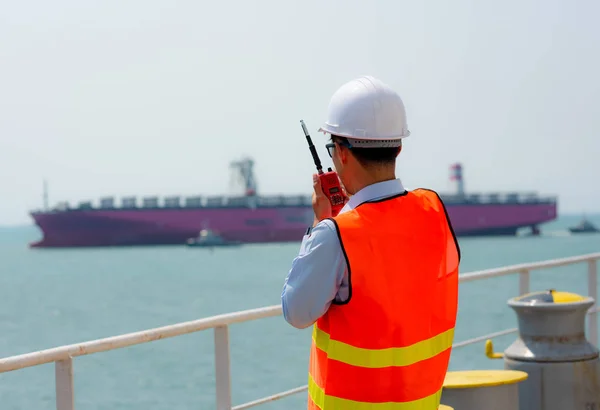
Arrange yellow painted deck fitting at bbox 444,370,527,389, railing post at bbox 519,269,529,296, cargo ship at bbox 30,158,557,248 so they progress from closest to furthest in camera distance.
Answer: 1. yellow painted deck fitting at bbox 444,370,527,389
2. railing post at bbox 519,269,529,296
3. cargo ship at bbox 30,158,557,248

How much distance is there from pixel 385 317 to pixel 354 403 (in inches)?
6.6

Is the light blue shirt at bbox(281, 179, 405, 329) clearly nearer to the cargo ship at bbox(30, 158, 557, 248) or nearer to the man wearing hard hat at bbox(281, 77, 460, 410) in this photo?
the man wearing hard hat at bbox(281, 77, 460, 410)

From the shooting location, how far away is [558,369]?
3.26 m

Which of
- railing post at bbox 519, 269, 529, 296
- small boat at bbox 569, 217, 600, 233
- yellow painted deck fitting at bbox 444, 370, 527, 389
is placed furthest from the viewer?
small boat at bbox 569, 217, 600, 233

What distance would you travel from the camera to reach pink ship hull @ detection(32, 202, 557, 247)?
237ft

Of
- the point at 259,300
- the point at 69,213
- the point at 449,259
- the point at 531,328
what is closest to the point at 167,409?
the point at 531,328

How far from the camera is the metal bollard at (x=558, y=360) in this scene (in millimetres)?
3266

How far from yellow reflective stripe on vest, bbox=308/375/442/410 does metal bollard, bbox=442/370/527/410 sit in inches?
43.3

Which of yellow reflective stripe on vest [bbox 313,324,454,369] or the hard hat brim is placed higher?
the hard hat brim

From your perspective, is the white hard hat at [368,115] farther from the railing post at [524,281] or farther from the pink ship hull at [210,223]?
the pink ship hull at [210,223]

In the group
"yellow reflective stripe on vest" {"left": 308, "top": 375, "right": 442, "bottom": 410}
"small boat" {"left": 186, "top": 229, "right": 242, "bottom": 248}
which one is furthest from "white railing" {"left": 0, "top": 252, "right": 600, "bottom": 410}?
"small boat" {"left": 186, "top": 229, "right": 242, "bottom": 248}

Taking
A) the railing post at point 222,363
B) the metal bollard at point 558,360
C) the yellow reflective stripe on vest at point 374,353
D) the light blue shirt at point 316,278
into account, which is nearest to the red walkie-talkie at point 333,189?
the light blue shirt at point 316,278

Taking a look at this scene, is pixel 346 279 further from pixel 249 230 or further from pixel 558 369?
pixel 249 230

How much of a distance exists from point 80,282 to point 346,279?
62.1 meters
